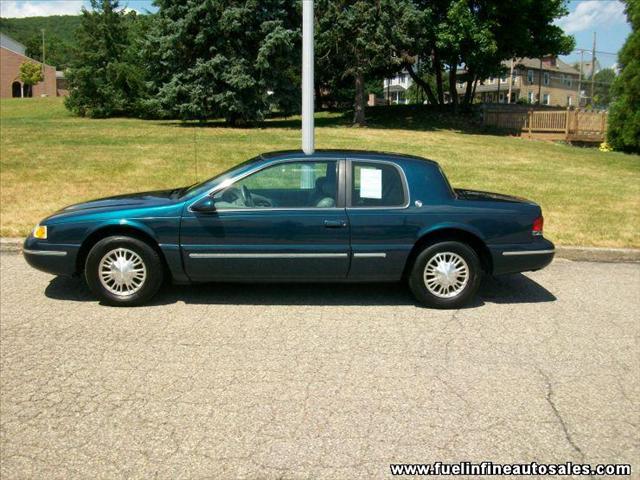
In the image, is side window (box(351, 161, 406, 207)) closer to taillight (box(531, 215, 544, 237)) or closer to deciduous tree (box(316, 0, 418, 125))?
taillight (box(531, 215, 544, 237))

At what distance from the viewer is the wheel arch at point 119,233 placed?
5.50m

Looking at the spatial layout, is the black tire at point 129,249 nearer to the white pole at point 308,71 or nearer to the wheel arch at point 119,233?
the wheel arch at point 119,233

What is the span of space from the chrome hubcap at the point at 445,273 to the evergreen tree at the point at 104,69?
1269 inches

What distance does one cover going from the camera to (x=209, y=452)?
10.3 feet

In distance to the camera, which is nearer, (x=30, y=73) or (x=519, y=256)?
(x=519, y=256)

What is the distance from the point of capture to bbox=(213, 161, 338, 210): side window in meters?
5.58

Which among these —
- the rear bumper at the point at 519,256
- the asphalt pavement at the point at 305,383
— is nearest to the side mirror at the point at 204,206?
the asphalt pavement at the point at 305,383

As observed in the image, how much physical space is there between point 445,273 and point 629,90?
58.8ft

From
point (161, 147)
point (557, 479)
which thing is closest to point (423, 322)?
point (557, 479)

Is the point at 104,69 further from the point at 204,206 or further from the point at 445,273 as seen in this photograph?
the point at 445,273

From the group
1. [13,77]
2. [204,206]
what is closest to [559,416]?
[204,206]

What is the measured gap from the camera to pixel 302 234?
18.0 feet

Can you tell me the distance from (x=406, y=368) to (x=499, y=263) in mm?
1982

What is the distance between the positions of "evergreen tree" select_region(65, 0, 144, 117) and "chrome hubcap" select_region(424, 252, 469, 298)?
3222cm
